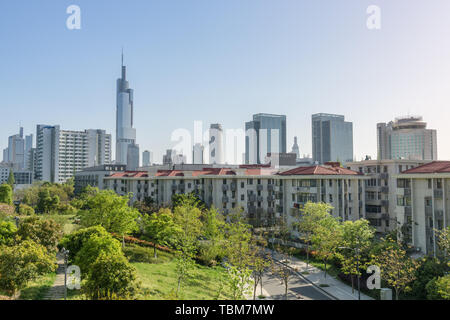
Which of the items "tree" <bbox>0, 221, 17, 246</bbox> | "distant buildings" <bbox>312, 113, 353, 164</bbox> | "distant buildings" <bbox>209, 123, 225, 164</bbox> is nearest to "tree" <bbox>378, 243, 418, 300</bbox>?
"tree" <bbox>0, 221, 17, 246</bbox>

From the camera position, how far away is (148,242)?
35.9 m

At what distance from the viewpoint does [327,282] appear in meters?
27.9

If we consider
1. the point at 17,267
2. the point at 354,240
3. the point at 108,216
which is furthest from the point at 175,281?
the point at 354,240

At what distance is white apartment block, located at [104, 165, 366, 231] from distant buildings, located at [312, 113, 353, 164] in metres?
102

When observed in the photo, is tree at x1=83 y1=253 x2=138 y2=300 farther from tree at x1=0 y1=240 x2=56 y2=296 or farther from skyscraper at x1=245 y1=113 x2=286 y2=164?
skyscraper at x1=245 y1=113 x2=286 y2=164

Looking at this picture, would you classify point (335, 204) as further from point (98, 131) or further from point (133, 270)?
point (98, 131)

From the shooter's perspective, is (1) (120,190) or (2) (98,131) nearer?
(1) (120,190)

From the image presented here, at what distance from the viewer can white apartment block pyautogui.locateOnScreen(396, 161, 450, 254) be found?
28.8m

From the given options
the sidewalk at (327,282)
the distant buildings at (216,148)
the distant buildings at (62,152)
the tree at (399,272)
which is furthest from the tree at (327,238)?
the distant buildings at (62,152)

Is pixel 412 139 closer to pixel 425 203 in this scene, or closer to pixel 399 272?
pixel 425 203
